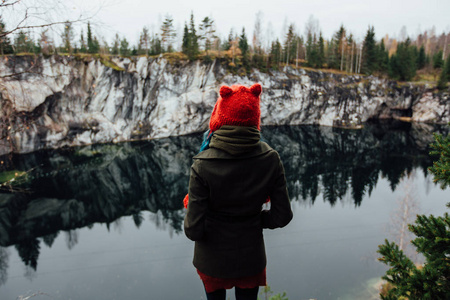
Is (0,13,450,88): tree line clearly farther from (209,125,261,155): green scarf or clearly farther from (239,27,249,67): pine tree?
(209,125,261,155): green scarf

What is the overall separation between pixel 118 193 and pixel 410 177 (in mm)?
26346

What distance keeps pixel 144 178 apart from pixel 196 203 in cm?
2830

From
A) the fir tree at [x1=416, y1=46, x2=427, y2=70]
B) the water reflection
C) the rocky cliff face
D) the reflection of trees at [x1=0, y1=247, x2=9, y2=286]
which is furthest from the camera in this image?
the fir tree at [x1=416, y1=46, x2=427, y2=70]

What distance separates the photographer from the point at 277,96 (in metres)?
50.7

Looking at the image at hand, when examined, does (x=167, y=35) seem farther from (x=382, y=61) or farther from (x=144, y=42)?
(x=382, y=61)

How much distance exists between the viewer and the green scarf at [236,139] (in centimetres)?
205

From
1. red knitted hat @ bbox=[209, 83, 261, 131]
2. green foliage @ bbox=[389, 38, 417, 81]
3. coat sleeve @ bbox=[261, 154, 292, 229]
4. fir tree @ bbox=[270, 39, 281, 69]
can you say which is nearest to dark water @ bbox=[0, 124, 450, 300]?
red knitted hat @ bbox=[209, 83, 261, 131]

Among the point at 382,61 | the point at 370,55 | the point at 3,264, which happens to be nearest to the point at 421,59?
the point at 382,61

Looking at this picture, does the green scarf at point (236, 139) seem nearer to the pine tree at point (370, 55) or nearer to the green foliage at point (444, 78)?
the pine tree at point (370, 55)

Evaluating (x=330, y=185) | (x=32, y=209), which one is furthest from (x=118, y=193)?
(x=330, y=185)

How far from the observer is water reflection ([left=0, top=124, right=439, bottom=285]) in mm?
20016

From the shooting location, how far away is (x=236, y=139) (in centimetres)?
206

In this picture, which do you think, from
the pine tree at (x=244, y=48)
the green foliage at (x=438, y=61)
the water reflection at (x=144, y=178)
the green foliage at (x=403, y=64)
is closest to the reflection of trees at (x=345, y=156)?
the water reflection at (x=144, y=178)

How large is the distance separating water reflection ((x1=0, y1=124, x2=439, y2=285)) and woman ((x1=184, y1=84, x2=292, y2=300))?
1434 cm
